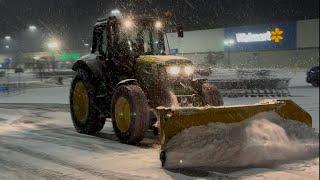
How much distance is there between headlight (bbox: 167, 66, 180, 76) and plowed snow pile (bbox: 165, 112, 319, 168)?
75.9 inches

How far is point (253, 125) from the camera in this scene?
25.8 feet

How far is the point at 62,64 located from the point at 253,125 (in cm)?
6832

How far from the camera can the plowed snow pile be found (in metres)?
7.37

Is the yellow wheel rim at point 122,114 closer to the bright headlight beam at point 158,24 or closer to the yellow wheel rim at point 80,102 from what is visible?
the yellow wheel rim at point 80,102

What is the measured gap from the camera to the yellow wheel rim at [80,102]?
11336 mm

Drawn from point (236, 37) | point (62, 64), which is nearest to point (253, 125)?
point (236, 37)

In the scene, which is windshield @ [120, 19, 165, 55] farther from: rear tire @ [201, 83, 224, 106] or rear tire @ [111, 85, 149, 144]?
rear tire @ [201, 83, 224, 106]

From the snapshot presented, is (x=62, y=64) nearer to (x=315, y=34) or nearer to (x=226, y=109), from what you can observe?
(x=315, y=34)

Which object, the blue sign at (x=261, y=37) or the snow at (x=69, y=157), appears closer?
the snow at (x=69, y=157)

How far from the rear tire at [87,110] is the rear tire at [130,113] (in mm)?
1235

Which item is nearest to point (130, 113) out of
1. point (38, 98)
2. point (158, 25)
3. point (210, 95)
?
point (210, 95)

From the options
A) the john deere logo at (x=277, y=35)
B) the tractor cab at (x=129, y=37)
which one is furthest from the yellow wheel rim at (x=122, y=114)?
the john deere logo at (x=277, y=35)

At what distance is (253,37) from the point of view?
2425 inches

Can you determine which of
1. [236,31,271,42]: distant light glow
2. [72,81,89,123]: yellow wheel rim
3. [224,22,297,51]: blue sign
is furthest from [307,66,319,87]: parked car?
[236,31,271,42]: distant light glow
